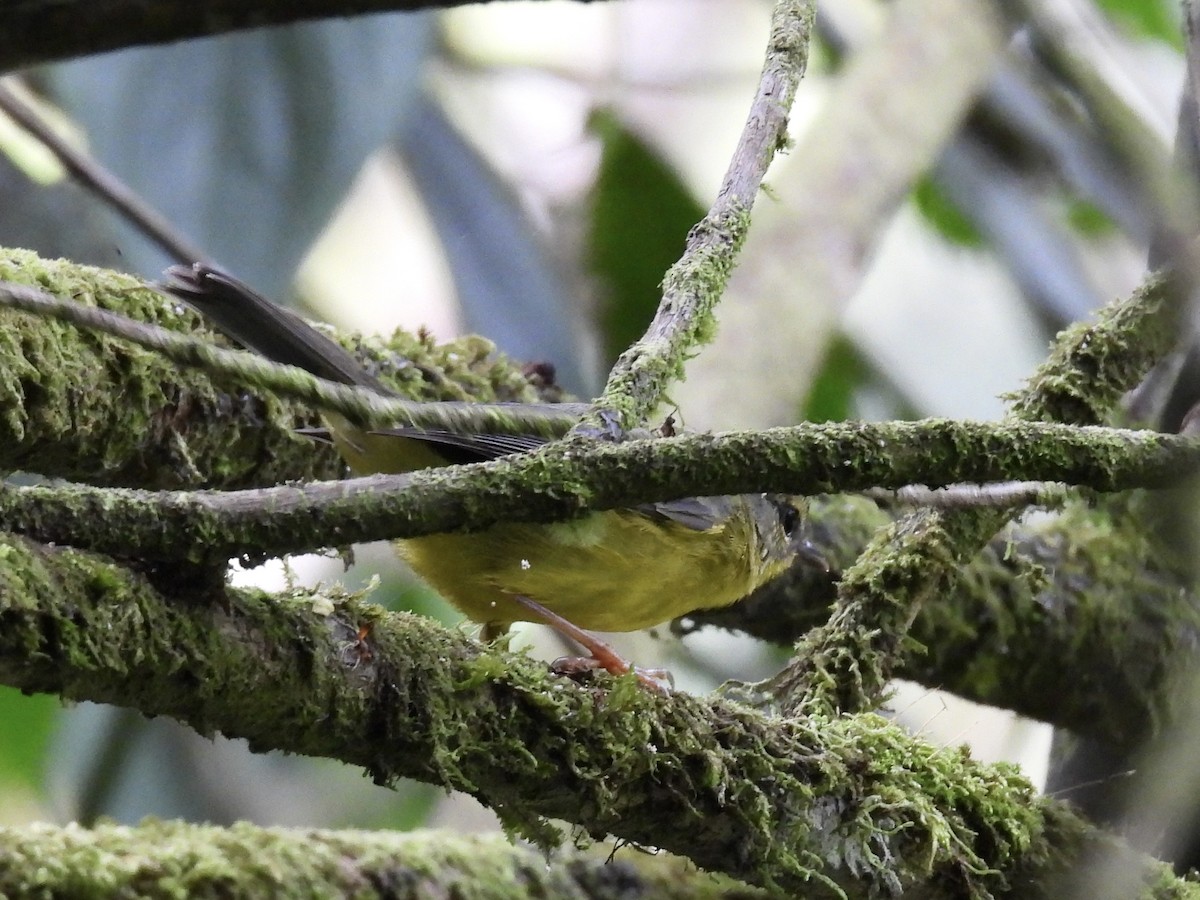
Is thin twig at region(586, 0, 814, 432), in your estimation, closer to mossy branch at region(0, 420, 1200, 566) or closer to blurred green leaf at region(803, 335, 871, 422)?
mossy branch at region(0, 420, 1200, 566)

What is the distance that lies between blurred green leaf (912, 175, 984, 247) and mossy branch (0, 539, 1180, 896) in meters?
4.87

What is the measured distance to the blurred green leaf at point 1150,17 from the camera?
20.8 ft

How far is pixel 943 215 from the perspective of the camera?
7180 mm

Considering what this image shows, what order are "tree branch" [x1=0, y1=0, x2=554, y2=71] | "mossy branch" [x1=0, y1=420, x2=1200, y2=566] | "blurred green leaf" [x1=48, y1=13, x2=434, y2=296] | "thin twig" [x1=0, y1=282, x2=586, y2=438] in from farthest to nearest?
"blurred green leaf" [x1=48, y1=13, x2=434, y2=296]
"tree branch" [x1=0, y1=0, x2=554, y2=71]
"mossy branch" [x1=0, y1=420, x2=1200, y2=566]
"thin twig" [x1=0, y1=282, x2=586, y2=438]

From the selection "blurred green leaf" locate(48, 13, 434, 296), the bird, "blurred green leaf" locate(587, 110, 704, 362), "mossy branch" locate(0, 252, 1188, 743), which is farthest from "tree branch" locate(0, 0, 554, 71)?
"blurred green leaf" locate(587, 110, 704, 362)

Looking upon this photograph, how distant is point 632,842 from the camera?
7.18ft

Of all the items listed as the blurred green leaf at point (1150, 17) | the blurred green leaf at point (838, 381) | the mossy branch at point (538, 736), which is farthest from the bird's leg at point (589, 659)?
the blurred green leaf at point (1150, 17)

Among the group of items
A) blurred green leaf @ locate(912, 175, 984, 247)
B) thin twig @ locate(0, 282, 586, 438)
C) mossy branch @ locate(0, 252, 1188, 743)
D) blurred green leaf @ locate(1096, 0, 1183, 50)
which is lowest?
thin twig @ locate(0, 282, 586, 438)

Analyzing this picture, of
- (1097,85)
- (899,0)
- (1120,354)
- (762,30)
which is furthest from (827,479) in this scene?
(762,30)

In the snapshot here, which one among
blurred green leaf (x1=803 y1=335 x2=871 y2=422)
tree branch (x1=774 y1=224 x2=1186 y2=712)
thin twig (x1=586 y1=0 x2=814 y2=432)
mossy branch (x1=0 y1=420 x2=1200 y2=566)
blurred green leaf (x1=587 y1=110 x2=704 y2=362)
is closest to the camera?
mossy branch (x1=0 y1=420 x2=1200 y2=566)

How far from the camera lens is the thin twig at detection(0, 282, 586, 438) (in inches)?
52.3

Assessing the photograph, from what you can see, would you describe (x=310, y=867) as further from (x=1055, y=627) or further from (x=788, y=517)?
(x=1055, y=627)

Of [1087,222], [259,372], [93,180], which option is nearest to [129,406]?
[93,180]

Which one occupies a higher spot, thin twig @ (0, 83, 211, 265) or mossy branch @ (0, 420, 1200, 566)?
thin twig @ (0, 83, 211, 265)
